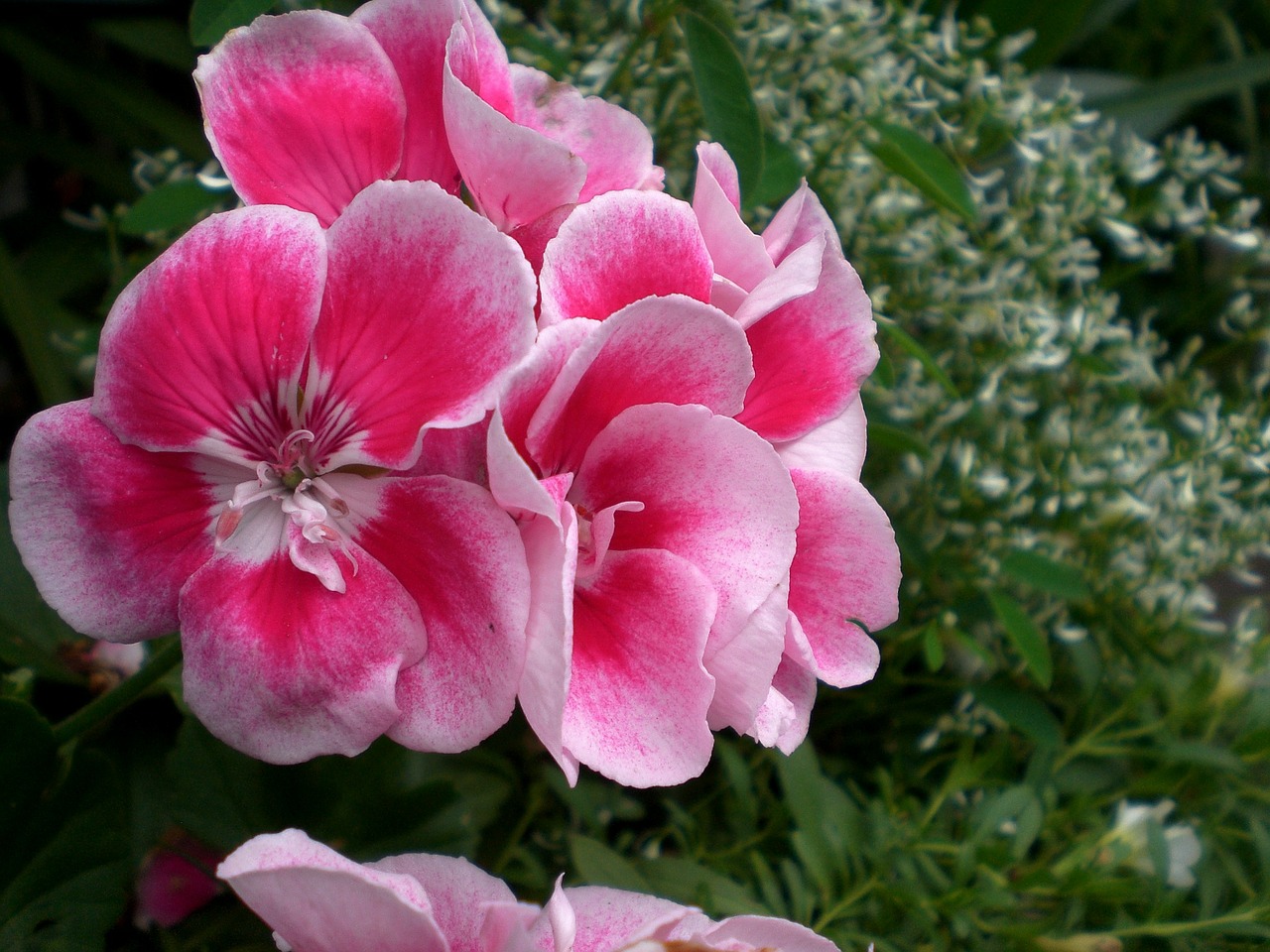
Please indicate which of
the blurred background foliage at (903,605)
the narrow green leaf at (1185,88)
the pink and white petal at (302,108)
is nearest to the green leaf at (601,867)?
the blurred background foliage at (903,605)

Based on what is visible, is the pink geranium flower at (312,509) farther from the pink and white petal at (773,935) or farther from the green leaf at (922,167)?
the green leaf at (922,167)

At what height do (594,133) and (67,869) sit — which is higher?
(594,133)

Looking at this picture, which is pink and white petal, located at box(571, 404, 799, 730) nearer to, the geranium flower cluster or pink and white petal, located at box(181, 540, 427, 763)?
the geranium flower cluster

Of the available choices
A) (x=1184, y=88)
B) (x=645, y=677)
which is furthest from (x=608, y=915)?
(x=1184, y=88)

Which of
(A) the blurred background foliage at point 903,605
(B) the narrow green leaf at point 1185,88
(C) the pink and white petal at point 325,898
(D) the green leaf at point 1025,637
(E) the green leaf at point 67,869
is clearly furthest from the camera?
(B) the narrow green leaf at point 1185,88

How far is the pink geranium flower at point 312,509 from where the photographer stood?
378 millimetres

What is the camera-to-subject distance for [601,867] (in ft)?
2.29

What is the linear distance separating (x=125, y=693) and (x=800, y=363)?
1.23 ft

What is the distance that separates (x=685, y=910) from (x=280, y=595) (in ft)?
0.68

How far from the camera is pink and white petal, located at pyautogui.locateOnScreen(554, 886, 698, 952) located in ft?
1.37

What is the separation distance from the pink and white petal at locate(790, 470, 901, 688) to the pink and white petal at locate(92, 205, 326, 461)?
24 cm

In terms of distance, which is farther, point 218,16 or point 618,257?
point 218,16

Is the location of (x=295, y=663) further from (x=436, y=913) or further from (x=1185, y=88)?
(x=1185, y=88)

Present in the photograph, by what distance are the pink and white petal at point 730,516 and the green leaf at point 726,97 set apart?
0.24 metres
